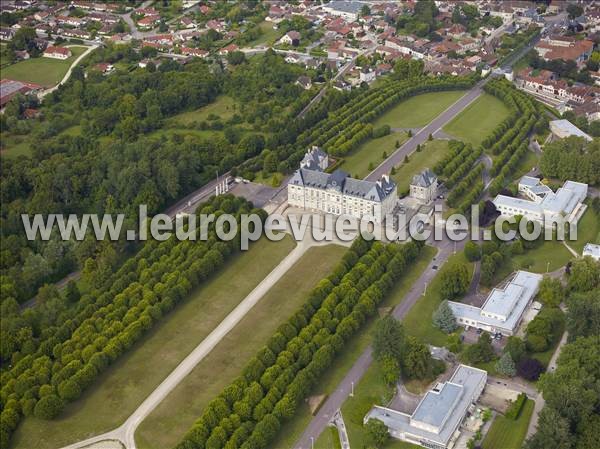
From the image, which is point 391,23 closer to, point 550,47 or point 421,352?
point 550,47

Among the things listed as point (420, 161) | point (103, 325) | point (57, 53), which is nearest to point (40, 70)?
point (57, 53)

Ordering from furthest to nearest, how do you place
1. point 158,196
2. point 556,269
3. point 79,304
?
1. point 158,196
2. point 556,269
3. point 79,304

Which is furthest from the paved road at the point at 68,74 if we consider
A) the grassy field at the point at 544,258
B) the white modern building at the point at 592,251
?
the white modern building at the point at 592,251

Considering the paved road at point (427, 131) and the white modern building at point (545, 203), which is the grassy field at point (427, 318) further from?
the paved road at point (427, 131)

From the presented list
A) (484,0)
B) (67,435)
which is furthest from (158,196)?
(484,0)

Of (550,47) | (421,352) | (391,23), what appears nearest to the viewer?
(421,352)

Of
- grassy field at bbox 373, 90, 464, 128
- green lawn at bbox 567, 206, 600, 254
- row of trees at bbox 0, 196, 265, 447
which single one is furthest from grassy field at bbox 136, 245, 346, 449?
grassy field at bbox 373, 90, 464, 128

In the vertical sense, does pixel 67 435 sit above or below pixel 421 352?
below
